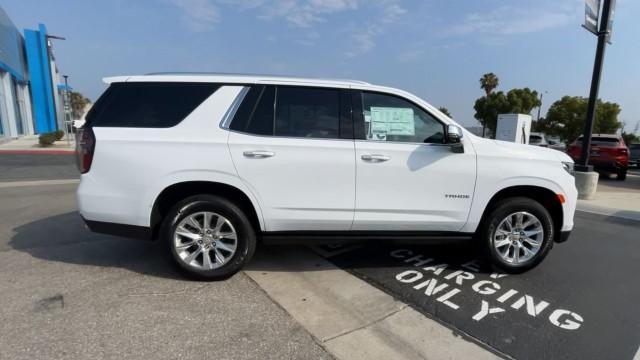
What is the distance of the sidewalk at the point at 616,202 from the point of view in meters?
6.86

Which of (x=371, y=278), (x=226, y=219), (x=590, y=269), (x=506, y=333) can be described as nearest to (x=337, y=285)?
(x=371, y=278)

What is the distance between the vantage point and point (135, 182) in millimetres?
3131

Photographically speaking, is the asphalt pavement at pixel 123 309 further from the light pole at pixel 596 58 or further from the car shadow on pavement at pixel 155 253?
the light pole at pixel 596 58

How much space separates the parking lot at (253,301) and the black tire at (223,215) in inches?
4.6

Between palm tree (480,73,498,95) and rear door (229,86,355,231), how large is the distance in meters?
51.3

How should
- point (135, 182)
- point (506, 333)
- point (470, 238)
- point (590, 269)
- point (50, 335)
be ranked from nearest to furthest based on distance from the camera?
point (50, 335) < point (506, 333) < point (135, 182) < point (470, 238) < point (590, 269)

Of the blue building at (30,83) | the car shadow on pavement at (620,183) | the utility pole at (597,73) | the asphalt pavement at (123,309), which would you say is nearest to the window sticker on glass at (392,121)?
the asphalt pavement at (123,309)

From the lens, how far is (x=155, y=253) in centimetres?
393

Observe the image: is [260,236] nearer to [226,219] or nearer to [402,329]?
[226,219]

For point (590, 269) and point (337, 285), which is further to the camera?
point (590, 269)

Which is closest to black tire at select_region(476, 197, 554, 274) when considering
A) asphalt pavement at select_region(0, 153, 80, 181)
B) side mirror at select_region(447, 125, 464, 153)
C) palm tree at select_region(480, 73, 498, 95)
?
side mirror at select_region(447, 125, 464, 153)

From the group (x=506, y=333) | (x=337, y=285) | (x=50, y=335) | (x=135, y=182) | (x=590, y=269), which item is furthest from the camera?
(x=590, y=269)

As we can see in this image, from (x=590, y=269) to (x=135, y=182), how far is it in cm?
490

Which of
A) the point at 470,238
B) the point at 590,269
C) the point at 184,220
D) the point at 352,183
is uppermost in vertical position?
the point at 352,183
